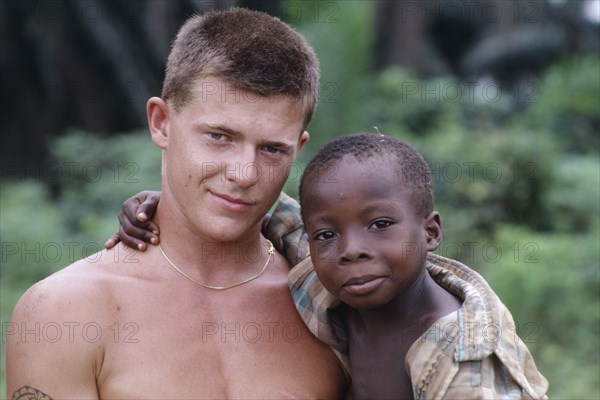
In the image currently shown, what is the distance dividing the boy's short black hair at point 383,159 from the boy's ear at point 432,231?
0.02 metres

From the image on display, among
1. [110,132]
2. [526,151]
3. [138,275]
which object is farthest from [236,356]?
[110,132]

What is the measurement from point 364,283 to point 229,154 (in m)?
0.58

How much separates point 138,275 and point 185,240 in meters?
0.20

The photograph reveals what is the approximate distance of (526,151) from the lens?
27.3ft

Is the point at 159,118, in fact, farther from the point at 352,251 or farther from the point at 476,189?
the point at 476,189

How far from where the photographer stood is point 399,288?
247 centimetres

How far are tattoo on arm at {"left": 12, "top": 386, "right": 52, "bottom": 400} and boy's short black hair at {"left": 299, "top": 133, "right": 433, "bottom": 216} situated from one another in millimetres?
965

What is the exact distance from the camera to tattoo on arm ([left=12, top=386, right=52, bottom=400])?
238cm

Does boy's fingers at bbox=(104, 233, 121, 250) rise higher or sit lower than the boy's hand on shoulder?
lower

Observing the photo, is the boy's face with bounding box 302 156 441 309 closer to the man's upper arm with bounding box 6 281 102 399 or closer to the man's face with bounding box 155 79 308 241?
the man's face with bounding box 155 79 308 241

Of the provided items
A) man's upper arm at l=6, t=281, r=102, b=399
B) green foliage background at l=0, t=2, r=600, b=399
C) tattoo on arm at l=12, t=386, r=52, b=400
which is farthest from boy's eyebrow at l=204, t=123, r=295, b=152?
green foliage background at l=0, t=2, r=600, b=399

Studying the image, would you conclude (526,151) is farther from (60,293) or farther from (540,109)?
(60,293)

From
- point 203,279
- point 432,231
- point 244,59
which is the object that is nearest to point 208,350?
point 203,279

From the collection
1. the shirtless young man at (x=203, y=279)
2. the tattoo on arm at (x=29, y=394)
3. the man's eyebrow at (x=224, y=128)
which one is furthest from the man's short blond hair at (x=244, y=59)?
the tattoo on arm at (x=29, y=394)
